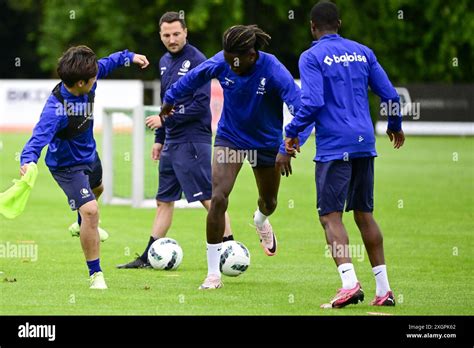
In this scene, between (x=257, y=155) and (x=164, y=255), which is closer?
(x=257, y=155)

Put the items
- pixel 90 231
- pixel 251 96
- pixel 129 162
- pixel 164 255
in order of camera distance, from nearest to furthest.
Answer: pixel 90 231 < pixel 251 96 < pixel 164 255 < pixel 129 162

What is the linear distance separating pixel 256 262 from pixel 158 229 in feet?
4.06

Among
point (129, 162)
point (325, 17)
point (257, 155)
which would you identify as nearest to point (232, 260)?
point (257, 155)

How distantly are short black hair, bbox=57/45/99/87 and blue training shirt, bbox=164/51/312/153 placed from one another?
0.93m

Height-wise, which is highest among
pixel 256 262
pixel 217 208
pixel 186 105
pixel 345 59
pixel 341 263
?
pixel 345 59

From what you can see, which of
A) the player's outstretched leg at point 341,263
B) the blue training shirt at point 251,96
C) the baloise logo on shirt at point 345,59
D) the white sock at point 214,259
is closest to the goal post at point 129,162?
the white sock at point 214,259

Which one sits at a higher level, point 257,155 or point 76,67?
point 76,67

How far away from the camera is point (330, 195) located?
9258mm

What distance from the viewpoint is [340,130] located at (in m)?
9.27

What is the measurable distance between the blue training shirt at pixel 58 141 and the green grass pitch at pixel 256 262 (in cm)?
118

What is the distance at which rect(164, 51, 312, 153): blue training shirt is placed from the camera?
10156 mm

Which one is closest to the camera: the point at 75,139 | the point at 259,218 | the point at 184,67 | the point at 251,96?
the point at 75,139

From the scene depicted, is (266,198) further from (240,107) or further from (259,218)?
(240,107)
